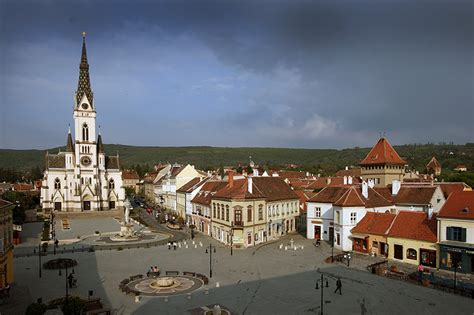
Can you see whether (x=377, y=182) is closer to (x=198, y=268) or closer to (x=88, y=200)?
(x=198, y=268)

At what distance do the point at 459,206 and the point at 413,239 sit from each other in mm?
4850

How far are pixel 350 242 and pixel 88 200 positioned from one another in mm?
55238

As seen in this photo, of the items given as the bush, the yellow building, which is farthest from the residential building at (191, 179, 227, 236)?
the bush

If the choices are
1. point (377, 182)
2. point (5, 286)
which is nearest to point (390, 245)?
point (377, 182)

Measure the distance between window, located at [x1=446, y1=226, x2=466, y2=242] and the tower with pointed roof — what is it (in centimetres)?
2737

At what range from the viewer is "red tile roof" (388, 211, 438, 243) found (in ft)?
→ 119

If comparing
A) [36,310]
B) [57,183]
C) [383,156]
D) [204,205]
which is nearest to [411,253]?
[383,156]

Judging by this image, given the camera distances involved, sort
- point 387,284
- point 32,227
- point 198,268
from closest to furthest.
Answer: point 387,284 → point 198,268 → point 32,227

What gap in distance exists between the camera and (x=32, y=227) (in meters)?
62.1

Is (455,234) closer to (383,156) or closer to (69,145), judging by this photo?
(383,156)

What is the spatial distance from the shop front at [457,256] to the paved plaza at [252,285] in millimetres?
5608

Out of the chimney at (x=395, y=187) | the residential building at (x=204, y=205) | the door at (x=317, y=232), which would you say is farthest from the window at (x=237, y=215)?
the chimney at (x=395, y=187)

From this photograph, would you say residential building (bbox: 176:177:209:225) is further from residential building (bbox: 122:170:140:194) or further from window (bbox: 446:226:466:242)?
residential building (bbox: 122:170:140:194)

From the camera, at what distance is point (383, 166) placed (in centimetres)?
6178
